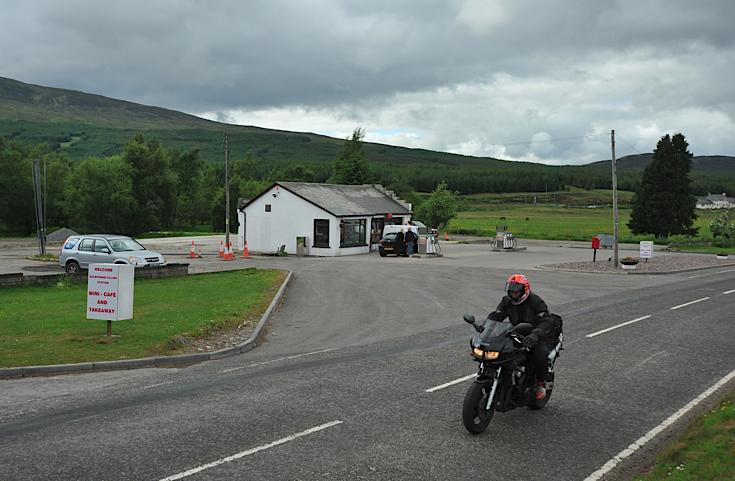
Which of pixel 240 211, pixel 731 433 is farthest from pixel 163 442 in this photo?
pixel 240 211

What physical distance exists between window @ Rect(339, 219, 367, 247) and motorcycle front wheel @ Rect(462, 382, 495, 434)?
3805 cm

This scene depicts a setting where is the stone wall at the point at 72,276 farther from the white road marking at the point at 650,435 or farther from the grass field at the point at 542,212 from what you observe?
the grass field at the point at 542,212

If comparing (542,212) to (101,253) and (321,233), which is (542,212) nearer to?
(321,233)

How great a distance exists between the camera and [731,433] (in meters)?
7.77

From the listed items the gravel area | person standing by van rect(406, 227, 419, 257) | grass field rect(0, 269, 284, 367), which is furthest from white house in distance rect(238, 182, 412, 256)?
grass field rect(0, 269, 284, 367)

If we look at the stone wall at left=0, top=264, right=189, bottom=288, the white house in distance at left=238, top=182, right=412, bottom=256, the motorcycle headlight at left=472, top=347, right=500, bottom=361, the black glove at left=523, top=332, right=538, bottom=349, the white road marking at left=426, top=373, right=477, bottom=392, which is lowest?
the white road marking at left=426, top=373, right=477, bottom=392

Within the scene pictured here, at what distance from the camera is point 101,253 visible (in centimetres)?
2759

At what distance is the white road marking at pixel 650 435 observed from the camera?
7.29m

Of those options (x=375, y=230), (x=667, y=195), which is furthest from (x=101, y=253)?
(x=667, y=195)

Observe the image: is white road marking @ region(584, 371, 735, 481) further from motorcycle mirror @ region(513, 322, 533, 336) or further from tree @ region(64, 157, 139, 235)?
tree @ region(64, 157, 139, 235)

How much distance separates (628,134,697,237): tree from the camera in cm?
7594

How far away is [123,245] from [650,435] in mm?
24387

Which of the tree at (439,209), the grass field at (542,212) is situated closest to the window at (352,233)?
the tree at (439,209)

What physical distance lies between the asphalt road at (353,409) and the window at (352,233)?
28.2 m
